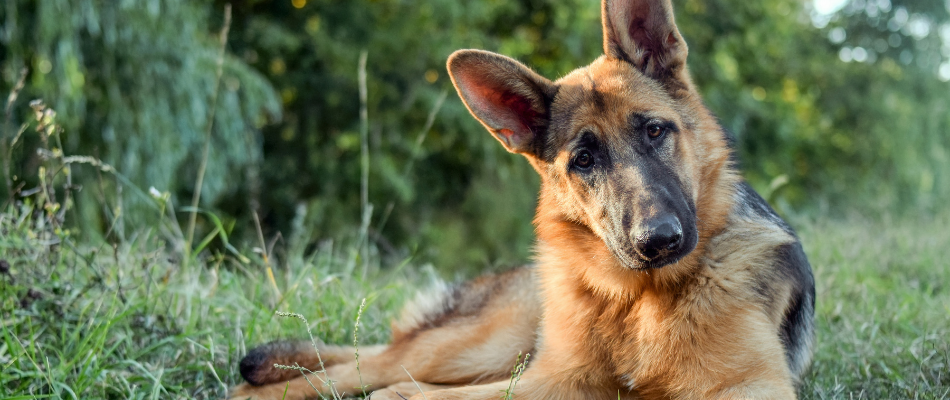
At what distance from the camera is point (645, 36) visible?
3131 millimetres

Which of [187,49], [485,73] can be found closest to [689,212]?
[485,73]

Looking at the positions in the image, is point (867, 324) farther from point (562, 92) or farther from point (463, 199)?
point (463, 199)

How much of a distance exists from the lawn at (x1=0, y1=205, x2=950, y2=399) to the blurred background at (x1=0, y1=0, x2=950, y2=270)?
228cm

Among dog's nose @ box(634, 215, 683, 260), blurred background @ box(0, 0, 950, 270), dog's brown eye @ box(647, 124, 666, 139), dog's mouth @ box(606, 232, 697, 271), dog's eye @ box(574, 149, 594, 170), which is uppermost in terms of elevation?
dog's brown eye @ box(647, 124, 666, 139)

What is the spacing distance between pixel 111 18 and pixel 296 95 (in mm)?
4257

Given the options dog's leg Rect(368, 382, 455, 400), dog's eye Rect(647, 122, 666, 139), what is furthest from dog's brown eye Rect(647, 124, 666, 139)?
dog's leg Rect(368, 382, 455, 400)

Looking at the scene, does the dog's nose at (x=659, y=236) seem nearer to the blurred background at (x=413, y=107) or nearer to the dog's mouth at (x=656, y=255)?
the dog's mouth at (x=656, y=255)

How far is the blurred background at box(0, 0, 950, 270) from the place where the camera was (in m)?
6.48

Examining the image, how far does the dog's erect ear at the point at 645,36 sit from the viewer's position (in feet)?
9.75

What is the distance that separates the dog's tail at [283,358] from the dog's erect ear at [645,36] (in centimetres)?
192

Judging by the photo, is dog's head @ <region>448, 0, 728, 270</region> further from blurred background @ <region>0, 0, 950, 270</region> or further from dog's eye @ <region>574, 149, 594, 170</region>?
blurred background @ <region>0, 0, 950, 270</region>

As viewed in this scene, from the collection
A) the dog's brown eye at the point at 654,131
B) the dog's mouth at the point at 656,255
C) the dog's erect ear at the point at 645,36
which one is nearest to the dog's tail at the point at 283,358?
the dog's mouth at the point at 656,255

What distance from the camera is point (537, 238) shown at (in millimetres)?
3324

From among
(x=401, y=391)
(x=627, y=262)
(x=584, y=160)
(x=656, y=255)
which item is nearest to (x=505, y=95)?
(x=584, y=160)
